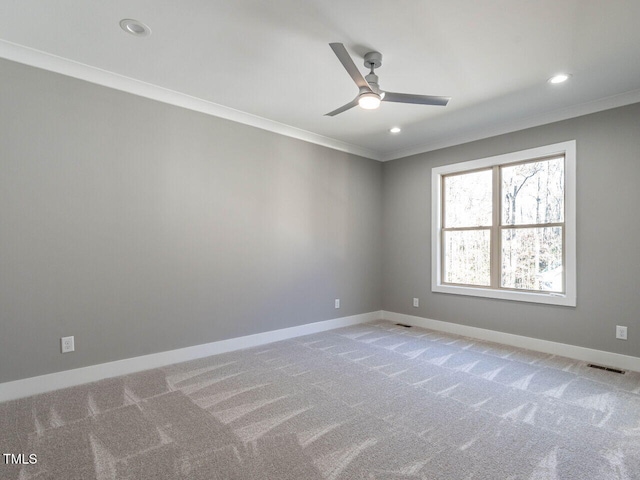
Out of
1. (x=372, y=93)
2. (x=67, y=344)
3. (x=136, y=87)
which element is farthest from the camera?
(x=136, y=87)

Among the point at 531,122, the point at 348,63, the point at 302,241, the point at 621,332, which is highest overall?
the point at 531,122

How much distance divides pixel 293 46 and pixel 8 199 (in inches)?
96.9

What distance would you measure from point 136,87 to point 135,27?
892 millimetres

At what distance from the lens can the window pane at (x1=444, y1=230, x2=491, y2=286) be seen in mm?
4359

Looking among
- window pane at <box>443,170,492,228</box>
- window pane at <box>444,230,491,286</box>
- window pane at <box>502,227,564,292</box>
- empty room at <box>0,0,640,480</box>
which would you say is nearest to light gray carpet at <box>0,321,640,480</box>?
empty room at <box>0,0,640,480</box>

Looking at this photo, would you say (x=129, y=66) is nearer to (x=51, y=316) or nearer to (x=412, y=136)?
(x=51, y=316)

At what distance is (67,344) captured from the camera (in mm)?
2717

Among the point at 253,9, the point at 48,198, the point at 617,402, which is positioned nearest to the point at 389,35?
the point at 253,9

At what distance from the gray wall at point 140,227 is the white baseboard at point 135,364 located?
2.6 inches

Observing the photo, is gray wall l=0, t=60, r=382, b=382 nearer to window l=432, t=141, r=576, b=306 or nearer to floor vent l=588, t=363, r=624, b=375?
window l=432, t=141, r=576, b=306

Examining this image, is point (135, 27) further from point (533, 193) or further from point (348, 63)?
point (533, 193)

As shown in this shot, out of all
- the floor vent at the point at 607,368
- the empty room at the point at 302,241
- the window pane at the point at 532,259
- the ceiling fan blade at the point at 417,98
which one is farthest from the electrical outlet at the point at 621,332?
the ceiling fan blade at the point at 417,98

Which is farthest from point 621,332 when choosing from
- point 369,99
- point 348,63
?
point 348,63

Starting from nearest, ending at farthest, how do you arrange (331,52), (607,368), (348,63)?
1. (348,63)
2. (331,52)
3. (607,368)
